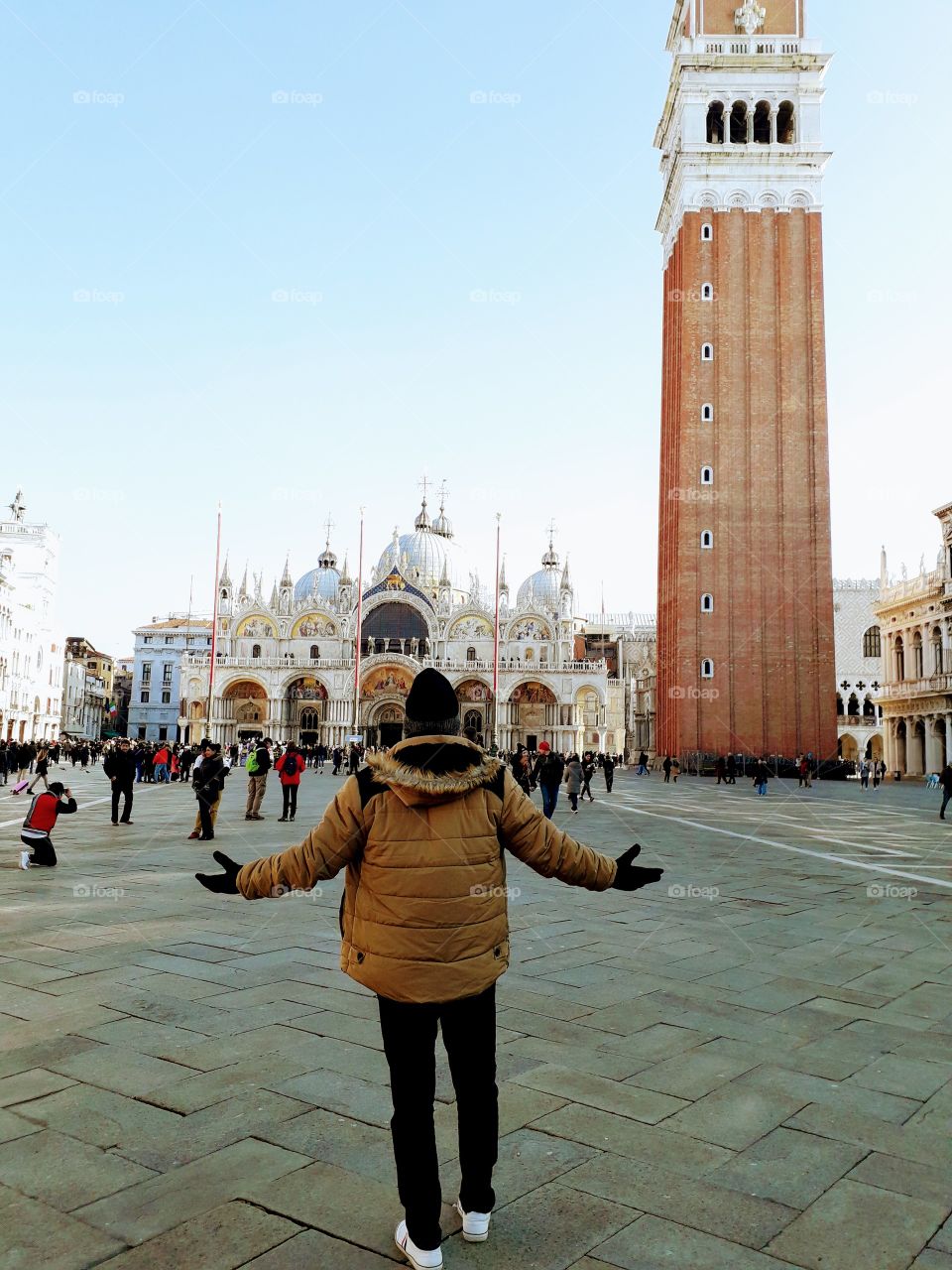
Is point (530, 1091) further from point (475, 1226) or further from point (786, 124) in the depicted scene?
point (786, 124)

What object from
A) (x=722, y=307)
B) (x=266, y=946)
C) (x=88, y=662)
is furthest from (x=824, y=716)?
(x=88, y=662)

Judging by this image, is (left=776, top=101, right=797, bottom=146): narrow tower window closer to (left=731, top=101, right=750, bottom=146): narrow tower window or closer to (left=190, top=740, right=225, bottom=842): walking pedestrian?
(left=731, top=101, right=750, bottom=146): narrow tower window

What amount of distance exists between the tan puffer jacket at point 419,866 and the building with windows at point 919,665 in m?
36.7

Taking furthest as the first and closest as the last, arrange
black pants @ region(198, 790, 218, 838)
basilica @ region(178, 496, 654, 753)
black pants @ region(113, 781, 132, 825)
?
1. basilica @ region(178, 496, 654, 753)
2. black pants @ region(113, 781, 132, 825)
3. black pants @ region(198, 790, 218, 838)

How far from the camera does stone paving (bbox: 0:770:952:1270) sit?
8.85ft

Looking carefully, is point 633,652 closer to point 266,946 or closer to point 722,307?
point 722,307

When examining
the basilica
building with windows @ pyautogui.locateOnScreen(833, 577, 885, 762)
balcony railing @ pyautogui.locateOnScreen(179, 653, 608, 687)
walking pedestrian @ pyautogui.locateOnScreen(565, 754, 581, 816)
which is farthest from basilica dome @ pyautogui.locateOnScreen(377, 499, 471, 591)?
walking pedestrian @ pyautogui.locateOnScreen(565, 754, 581, 816)

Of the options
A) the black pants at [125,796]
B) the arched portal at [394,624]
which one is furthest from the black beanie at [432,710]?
the arched portal at [394,624]

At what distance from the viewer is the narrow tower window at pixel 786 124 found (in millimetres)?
41719

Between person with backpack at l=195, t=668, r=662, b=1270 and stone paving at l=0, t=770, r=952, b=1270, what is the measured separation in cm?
28

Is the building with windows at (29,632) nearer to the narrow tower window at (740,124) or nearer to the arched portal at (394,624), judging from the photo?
the arched portal at (394,624)

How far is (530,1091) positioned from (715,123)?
46.8 meters

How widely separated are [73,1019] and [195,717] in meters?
61.2

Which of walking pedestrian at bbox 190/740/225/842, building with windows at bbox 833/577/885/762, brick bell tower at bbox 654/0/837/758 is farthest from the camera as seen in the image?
building with windows at bbox 833/577/885/762
